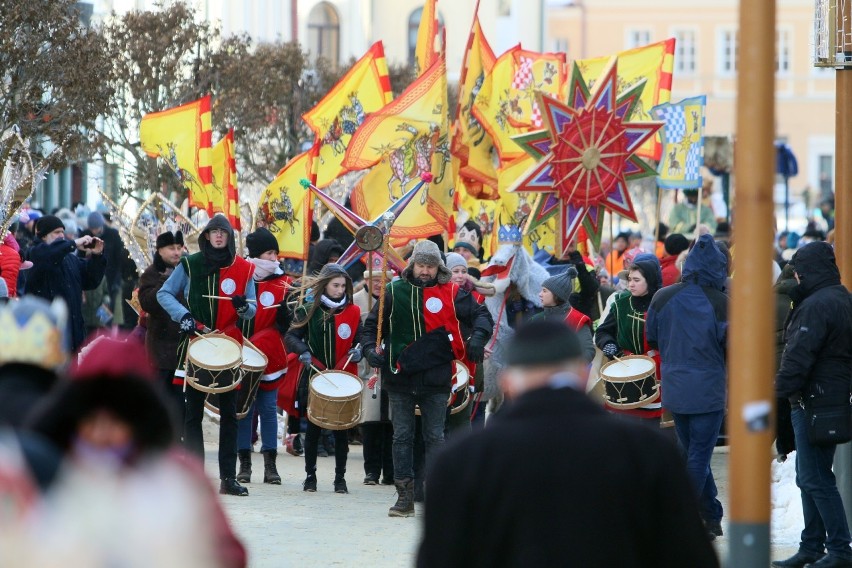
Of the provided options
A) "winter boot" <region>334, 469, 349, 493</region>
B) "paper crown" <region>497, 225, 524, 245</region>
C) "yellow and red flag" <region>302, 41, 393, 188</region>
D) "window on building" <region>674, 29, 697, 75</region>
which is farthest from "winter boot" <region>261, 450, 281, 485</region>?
"window on building" <region>674, 29, 697, 75</region>

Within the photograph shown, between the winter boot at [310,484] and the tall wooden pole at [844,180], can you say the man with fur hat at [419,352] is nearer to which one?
the winter boot at [310,484]

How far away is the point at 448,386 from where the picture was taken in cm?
1146

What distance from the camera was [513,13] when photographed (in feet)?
214

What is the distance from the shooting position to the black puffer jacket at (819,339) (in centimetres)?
919

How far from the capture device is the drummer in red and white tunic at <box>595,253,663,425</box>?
11.9 meters

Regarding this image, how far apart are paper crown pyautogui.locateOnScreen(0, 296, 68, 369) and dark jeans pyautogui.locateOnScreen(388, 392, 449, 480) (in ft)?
20.9

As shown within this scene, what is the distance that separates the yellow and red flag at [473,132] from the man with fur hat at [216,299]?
7.80 m

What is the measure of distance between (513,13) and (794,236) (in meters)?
34.2

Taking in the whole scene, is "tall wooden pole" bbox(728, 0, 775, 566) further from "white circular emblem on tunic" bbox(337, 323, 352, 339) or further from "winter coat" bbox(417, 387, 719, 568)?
"white circular emblem on tunic" bbox(337, 323, 352, 339)

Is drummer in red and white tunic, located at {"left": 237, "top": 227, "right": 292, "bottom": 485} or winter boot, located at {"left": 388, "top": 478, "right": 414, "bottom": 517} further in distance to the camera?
drummer in red and white tunic, located at {"left": 237, "top": 227, "right": 292, "bottom": 485}

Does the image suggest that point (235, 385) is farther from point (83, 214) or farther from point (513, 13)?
point (513, 13)

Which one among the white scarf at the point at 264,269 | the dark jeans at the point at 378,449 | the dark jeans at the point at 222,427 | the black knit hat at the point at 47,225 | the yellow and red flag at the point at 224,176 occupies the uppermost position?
the yellow and red flag at the point at 224,176

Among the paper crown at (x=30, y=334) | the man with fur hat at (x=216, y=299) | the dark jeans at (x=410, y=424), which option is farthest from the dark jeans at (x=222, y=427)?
the paper crown at (x=30, y=334)

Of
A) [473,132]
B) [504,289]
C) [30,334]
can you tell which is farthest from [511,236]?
[30,334]
